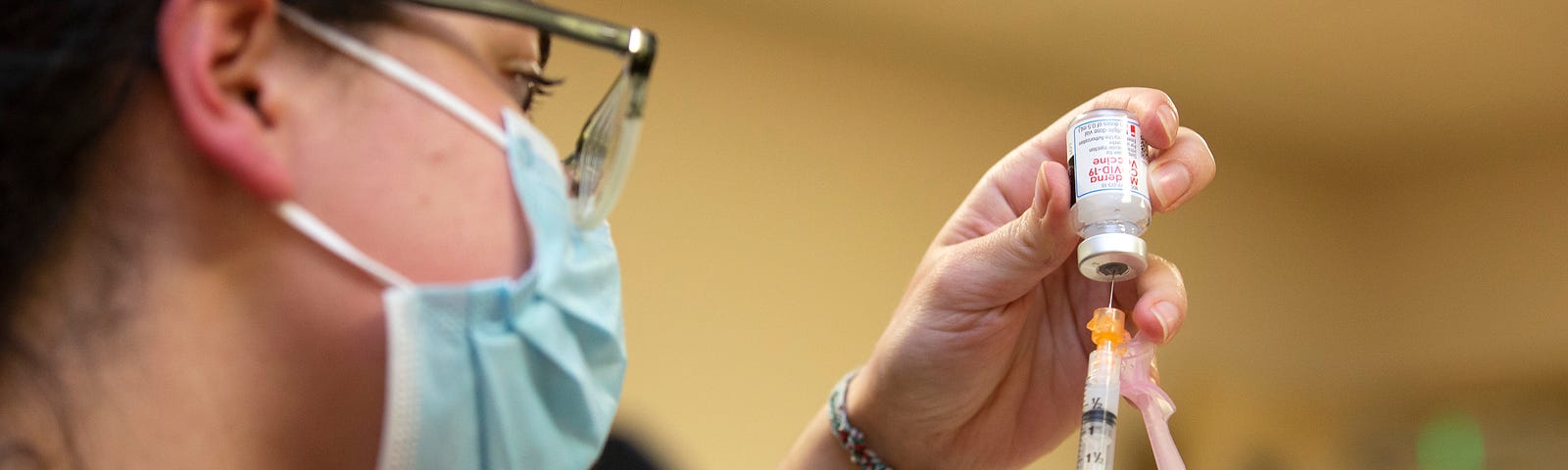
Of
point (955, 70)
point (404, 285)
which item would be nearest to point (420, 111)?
point (404, 285)

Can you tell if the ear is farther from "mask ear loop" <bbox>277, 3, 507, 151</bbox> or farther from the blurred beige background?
the blurred beige background

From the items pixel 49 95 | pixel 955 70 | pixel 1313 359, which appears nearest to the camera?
pixel 49 95

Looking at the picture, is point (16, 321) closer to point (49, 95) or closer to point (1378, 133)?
point (49, 95)

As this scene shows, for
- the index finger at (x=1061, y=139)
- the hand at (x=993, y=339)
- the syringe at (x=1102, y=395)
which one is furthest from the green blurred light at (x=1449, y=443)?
the syringe at (x=1102, y=395)

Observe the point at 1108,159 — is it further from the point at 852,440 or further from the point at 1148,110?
the point at 852,440

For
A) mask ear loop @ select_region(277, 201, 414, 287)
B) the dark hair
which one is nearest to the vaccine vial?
mask ear loop @ select_region(277, 201, 414, 287)

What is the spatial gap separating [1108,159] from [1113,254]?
7cm

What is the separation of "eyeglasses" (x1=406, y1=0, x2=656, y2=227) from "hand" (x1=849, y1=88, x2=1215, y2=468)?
35cm

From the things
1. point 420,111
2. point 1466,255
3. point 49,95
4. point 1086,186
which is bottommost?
point 49,95

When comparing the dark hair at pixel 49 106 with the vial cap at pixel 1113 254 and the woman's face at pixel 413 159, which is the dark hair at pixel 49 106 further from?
the vial cap at pixel 1113 254

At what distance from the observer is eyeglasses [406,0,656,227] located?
0.79 meters

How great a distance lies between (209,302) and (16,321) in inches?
3.8

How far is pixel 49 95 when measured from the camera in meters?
0.66

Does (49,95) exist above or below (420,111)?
below
